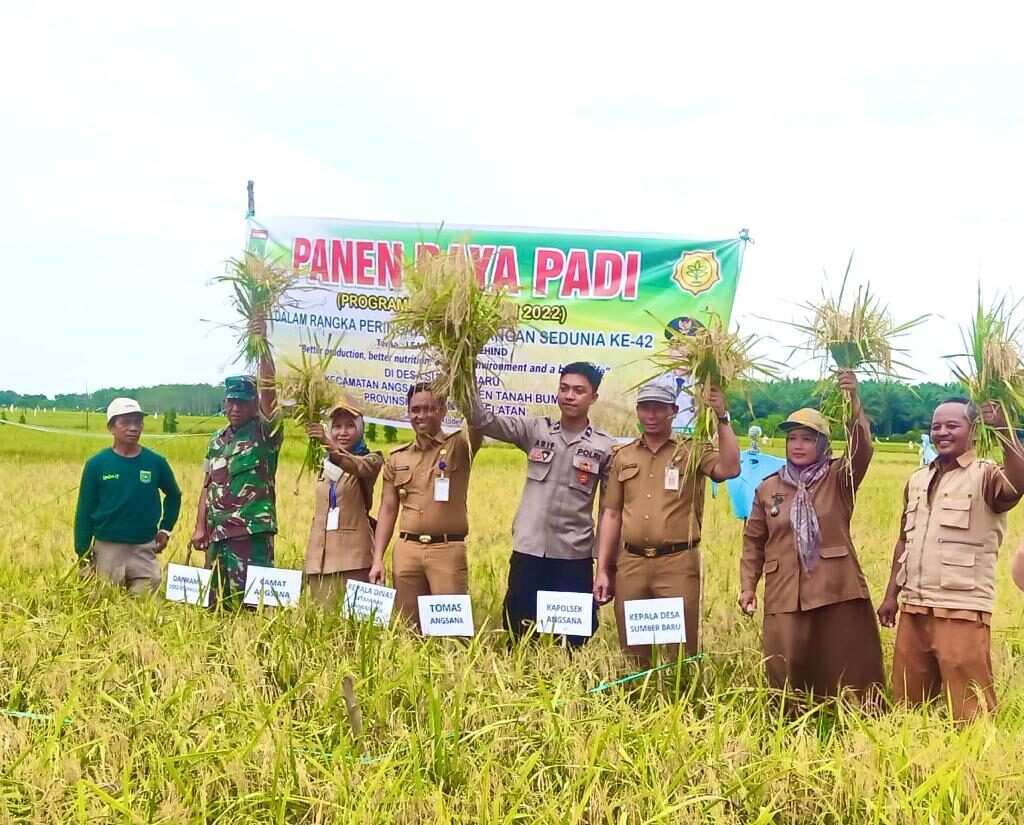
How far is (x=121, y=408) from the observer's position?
6.12 meters

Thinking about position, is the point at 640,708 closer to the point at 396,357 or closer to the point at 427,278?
the point at 427,278

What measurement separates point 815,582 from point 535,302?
2913 millimetres

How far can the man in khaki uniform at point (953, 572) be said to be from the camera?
4.40 metres

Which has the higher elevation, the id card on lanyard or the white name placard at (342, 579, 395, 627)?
the id card on lanyard

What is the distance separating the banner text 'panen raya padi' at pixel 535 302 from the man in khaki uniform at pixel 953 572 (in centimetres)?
222

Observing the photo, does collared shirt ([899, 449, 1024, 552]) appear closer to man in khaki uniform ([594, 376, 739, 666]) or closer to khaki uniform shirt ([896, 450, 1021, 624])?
khaki uniform shirt ([896, 450, 1021, 624])

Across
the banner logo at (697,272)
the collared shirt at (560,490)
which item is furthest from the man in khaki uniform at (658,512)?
the banner logo at (697,272)

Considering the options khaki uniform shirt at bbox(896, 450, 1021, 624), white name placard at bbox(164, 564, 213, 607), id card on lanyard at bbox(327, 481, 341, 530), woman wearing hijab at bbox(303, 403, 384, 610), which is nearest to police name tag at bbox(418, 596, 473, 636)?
woman wearing hijab at bbox(303, 403, 384, 610)

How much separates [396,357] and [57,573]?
2.56m

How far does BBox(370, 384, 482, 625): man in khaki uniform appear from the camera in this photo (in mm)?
5324

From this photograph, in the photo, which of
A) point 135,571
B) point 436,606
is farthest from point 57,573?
point 436,606

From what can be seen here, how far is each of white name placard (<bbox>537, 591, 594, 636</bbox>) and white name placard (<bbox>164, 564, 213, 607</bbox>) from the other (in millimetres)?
1979

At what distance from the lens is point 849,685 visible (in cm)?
468

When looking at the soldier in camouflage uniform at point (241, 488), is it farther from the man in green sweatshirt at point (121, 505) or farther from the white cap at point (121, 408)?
the white cap at point (121, 408)
